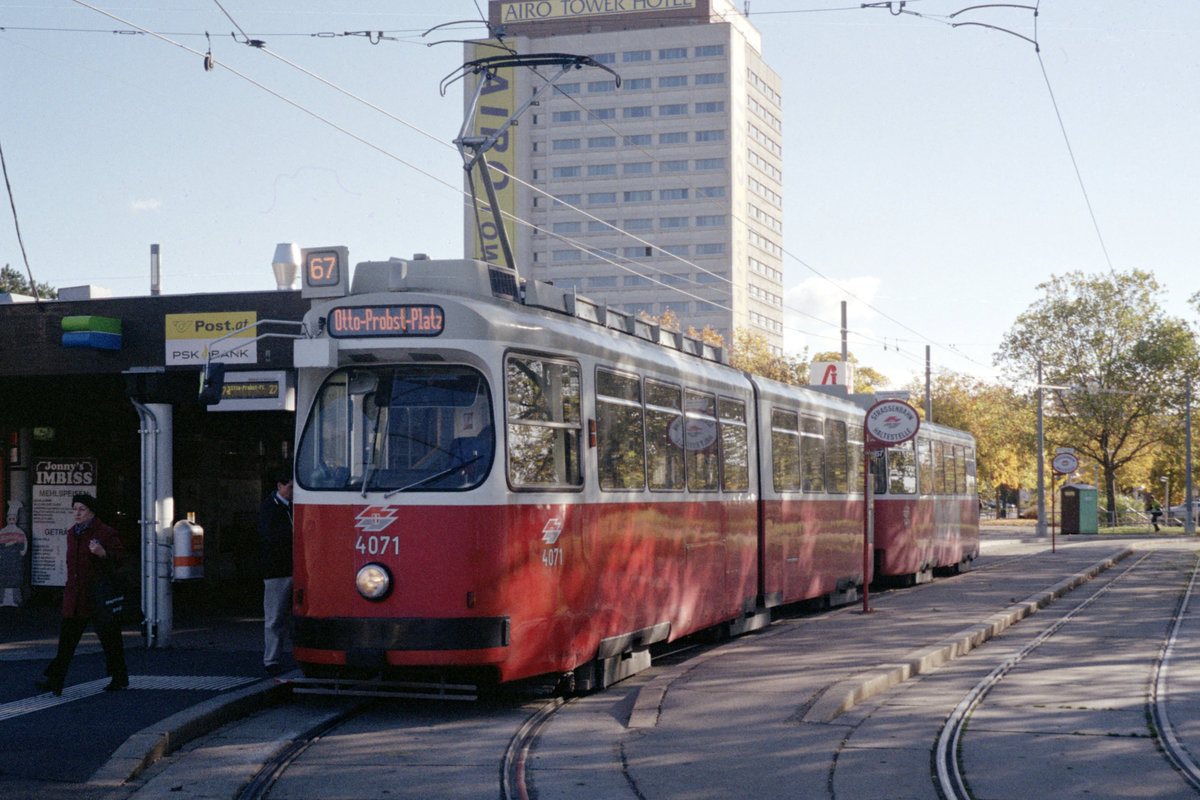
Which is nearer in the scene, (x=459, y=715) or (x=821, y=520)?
(x=459, y=715)

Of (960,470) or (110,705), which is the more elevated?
(960,470)

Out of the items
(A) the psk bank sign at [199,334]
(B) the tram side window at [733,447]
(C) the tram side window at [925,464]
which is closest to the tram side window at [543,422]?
(B) the tram side window at [733,447]

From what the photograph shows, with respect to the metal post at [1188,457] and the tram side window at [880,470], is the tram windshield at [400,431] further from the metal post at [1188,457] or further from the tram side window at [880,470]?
the metal post at [1188,457]

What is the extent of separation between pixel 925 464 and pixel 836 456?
6.24 m

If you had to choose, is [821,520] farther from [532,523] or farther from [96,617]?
[96,617]

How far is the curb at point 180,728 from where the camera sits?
7.65m

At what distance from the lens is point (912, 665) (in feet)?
38.3

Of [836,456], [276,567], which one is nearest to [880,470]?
[836,456]

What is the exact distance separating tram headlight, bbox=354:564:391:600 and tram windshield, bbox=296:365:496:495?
20.9 inches

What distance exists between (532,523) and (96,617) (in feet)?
11.4

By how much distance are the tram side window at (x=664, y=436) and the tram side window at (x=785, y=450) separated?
337cm

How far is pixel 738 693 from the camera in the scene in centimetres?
1041

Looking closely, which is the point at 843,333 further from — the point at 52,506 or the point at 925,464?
the point at 52,506

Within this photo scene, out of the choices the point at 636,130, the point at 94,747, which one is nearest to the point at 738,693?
the point at 94,747
